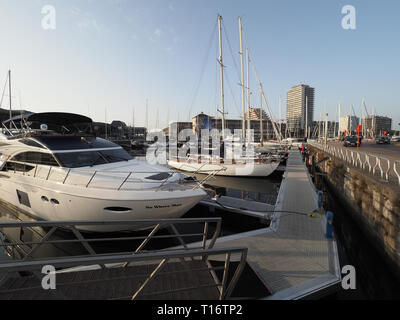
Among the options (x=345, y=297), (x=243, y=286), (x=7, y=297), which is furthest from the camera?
(x=345, y=297)

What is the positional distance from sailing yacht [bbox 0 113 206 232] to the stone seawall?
588 cm

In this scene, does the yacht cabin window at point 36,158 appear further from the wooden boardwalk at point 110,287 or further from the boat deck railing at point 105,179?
the wooden boardwalk at point 110,287

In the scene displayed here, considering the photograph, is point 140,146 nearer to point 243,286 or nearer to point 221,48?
point 221,48

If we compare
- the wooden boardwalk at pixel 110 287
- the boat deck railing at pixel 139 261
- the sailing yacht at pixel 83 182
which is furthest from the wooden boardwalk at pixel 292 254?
the sailing yacht at pixel 83 182

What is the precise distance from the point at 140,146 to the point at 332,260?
170 ft

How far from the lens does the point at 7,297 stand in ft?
8.89

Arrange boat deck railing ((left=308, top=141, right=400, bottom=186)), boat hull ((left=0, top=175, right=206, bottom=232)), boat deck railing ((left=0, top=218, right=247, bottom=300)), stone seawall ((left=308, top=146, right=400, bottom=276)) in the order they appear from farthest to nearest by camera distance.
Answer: boat deck railing ((left=308, top=141, right=400, bottom=186))
stone seawall ((left=308, top=146, right=400, bottom=276))
boat hull ((left=0, top=175, right=206, bottom=232))
boat deck railing ((left=0, top=218, right=247, bottom=300))

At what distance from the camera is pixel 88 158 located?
771cm

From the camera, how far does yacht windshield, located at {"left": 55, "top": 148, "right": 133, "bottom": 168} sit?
7148 millimetres

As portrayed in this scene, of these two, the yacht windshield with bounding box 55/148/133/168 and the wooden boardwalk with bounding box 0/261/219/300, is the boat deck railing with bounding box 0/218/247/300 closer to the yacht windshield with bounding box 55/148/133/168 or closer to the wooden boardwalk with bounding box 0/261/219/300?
the wooden boardwalk with bounding box 0/261/219/300

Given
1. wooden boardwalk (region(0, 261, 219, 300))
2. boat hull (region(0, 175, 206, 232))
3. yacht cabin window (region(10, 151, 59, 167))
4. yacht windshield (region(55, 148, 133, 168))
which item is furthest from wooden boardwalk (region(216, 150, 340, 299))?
yacht cabin window (region(10, 151, 59, 167))
